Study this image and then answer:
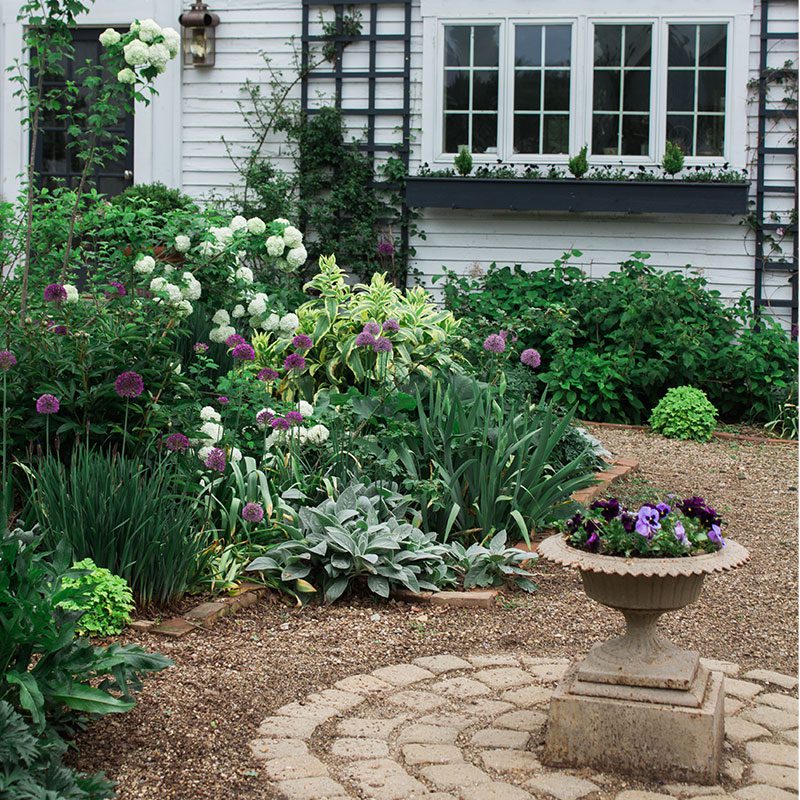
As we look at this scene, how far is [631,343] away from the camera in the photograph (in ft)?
27.5

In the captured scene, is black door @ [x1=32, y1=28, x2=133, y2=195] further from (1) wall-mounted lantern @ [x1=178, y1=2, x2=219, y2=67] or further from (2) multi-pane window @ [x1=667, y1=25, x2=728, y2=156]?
(2) multi-pane window @ [x1=667, y1=25, x2=728, y2=156]

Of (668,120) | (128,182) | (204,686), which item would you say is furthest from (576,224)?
(204,686)

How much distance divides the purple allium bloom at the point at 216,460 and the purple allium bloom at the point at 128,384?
15.1 inches

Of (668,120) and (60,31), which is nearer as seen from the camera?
(60,31)

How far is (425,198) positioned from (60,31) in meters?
4.52

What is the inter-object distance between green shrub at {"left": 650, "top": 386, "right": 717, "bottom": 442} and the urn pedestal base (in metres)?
5.00

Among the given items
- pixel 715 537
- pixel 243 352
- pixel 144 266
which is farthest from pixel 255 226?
pixel 715 537

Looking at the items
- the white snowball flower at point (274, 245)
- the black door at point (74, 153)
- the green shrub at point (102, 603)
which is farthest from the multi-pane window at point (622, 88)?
the green shrub at point (102, 603)

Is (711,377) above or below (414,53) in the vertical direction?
below

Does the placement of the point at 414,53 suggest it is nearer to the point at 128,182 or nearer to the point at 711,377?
the point at 128,182

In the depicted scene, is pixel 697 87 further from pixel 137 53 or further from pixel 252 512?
pixel 252 512

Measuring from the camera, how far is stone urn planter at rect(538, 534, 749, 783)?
2750 millimetres

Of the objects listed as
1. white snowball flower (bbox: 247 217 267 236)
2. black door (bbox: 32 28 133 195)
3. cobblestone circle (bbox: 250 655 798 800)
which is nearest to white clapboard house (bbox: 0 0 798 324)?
black door (bbox: 32 28 133 195)

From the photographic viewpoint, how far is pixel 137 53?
206 inches
